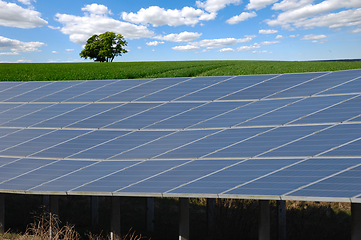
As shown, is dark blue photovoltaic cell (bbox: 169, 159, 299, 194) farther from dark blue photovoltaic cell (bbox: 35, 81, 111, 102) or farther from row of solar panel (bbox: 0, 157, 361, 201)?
dark blue photovoltaic cell (bbox: 35, 81, 111, 102)

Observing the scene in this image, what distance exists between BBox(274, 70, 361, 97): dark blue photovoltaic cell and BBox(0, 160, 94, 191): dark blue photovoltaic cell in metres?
10.6

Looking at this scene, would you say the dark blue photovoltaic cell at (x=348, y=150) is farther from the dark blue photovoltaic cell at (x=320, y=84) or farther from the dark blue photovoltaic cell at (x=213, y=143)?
the dark blue photovoltaic cell at (x=320, y=84)

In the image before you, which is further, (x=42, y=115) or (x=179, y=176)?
(x=42, y=115)

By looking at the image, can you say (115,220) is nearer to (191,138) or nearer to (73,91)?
(191,138)

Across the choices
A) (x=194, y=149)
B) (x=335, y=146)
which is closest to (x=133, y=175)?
(x=194, y=149)

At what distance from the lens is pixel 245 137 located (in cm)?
1242

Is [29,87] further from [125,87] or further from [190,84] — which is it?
[190,84]

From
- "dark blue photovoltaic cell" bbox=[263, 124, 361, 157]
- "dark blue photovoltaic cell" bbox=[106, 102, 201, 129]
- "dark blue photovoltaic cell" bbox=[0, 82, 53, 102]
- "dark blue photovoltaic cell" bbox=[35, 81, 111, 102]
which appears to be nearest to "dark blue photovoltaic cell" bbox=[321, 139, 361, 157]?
"dark blue photovoltaic cell" bbox=[263, 124, 361, 157]

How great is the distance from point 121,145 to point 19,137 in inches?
230

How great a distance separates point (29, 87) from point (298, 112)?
57.4 ft

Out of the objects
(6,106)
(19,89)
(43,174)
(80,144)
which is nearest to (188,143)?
(80,144)

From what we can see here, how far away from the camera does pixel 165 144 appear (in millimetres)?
12828

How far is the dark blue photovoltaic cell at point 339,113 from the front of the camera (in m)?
12.4

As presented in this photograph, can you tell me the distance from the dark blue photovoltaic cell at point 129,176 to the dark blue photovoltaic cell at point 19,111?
8889 millimetres
